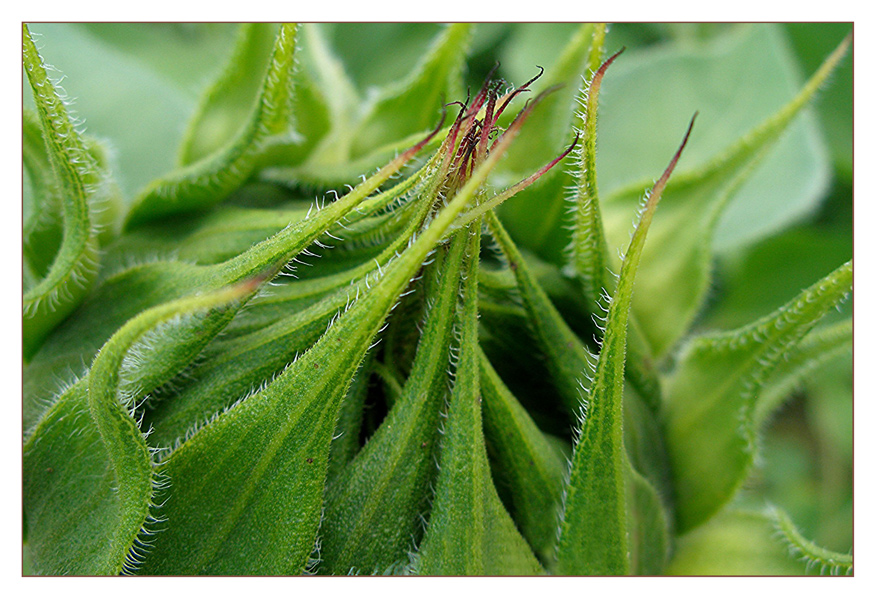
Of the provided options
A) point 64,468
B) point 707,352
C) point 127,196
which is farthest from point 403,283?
point 127,196

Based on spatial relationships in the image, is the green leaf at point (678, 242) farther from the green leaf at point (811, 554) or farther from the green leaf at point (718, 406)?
the green leaf at point (811, 554)

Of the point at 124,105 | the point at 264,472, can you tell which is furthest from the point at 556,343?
the point at 124,105

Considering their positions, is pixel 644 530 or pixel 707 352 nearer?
pixel 644 530

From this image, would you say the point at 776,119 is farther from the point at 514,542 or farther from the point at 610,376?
the point at 514,542

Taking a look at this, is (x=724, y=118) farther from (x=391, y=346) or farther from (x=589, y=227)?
(x=391, y=346)

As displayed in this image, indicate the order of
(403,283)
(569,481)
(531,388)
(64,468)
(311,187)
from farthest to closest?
(311,187) → (531,388) → (64,468) → (569,481) → (403,283)

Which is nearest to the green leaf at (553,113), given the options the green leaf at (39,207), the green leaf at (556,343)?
the green leaf at (556,343)

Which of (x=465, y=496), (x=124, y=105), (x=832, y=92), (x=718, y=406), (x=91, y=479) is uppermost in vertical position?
(x=832, y=92)

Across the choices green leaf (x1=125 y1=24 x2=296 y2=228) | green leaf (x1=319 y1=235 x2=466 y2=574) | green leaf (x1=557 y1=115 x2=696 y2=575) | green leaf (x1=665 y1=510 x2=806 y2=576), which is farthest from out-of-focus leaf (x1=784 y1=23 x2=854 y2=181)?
green leaf (x1=319 y1=235 x2=466 y2=574)
